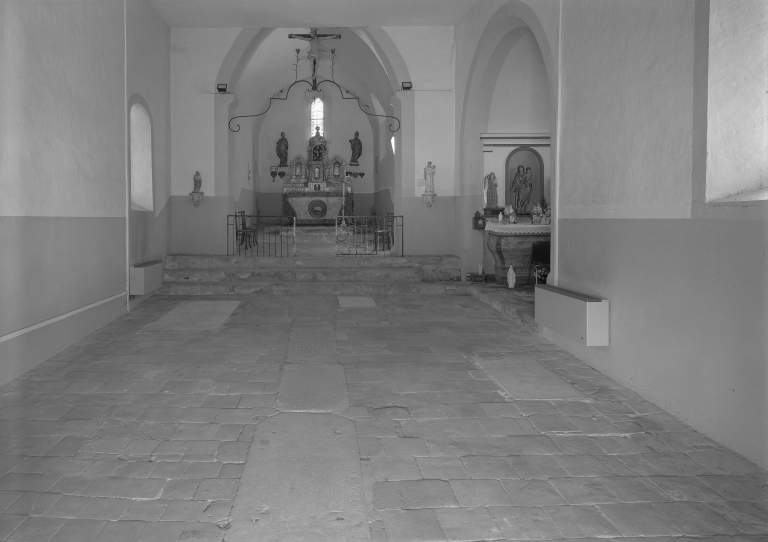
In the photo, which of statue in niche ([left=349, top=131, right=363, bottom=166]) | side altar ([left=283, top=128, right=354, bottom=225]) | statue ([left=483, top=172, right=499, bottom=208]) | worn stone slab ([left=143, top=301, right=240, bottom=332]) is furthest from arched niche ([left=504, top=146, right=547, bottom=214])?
statue in niche ([left=349, top=131, right=363, bottom=166])

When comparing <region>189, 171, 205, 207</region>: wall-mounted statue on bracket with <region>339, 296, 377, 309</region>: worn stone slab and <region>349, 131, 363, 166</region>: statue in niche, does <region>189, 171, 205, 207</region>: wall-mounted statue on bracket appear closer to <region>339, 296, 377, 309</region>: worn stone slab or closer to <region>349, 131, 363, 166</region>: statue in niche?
<region>339, 296, 377, 309</region>: worn stone slab

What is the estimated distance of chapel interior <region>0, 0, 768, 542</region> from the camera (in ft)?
9.63

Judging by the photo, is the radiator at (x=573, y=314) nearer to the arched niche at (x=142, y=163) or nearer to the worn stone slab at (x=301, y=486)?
the worn stone slab at (x=301, y=486)

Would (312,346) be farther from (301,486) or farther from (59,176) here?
(301,486)

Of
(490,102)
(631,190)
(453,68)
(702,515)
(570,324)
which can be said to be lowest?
(702,515)

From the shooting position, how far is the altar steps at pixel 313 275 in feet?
33.3

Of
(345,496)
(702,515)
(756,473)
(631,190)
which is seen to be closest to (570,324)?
(631,190)

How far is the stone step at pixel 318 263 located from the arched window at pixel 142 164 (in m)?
1.14

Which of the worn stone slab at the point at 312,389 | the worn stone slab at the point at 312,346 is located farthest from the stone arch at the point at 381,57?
the worn stone slab at the point at 312,389

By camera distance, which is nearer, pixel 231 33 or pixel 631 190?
pixel 631 190

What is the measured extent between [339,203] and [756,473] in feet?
57.4

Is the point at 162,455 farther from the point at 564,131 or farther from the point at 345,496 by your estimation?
the point at 564,131

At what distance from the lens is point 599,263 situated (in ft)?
18.0

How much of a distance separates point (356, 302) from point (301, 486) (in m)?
6.13
